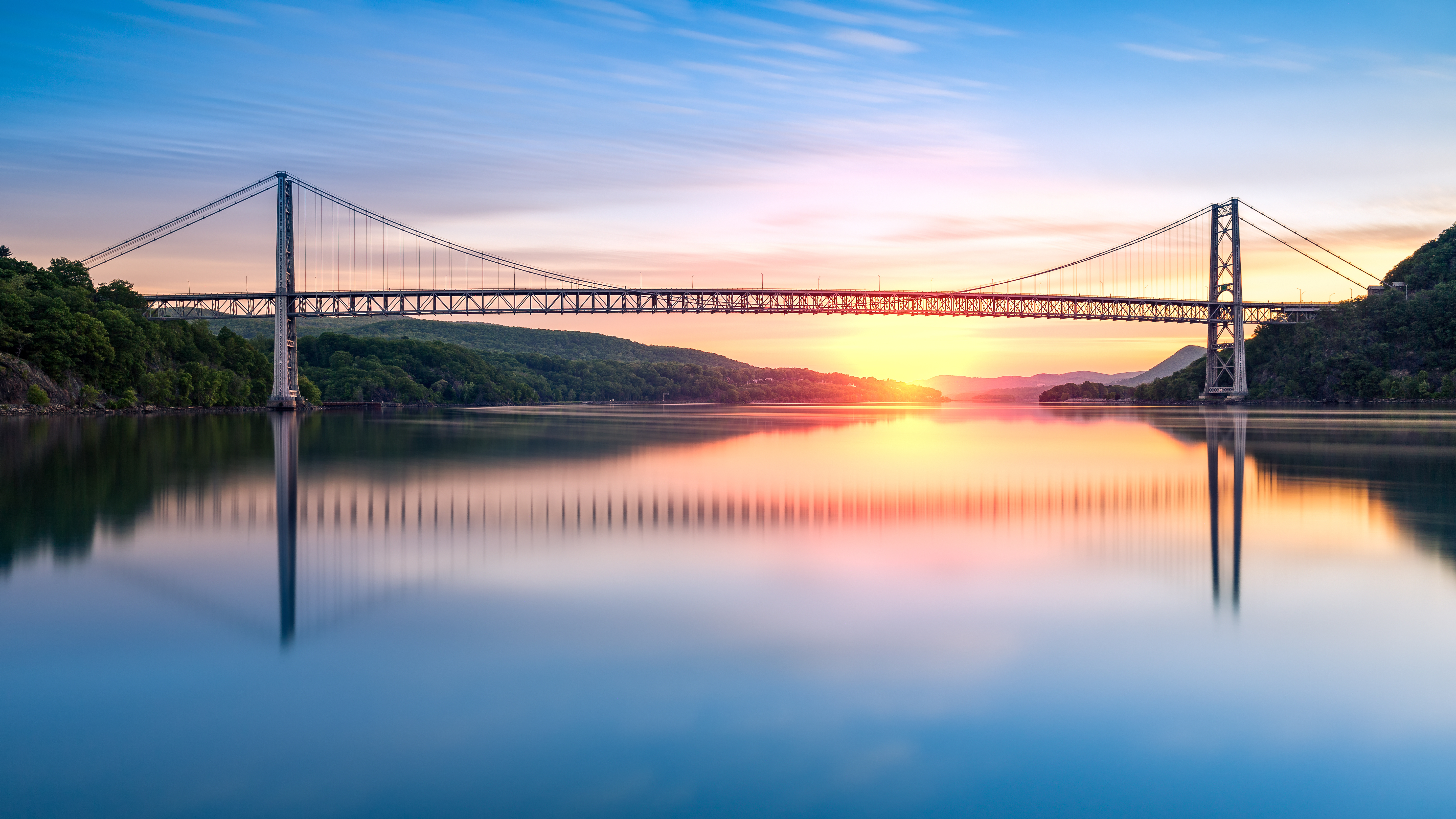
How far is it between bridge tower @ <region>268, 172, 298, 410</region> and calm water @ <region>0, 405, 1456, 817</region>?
53998mm

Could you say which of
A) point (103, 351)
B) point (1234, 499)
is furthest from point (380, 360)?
point (1234, 499)

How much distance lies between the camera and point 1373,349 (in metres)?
86.4

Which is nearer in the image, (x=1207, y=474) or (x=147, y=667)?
(x=147, y=667)

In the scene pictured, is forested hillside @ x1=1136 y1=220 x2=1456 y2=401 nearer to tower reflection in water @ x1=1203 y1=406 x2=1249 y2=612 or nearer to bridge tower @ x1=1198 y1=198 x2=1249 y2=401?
bridge tower @ x1=1198 y1=198 x2=1249 y2=401

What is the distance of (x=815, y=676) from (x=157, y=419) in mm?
51945

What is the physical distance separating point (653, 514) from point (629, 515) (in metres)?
0.38

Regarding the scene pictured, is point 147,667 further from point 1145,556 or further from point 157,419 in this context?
point 157,419

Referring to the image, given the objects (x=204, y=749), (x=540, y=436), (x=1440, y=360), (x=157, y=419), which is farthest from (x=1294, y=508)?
(x=1440, y=360)

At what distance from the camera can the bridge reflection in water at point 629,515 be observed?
375 inches

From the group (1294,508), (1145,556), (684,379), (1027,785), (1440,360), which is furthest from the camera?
(684,379)

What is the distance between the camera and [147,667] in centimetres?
597

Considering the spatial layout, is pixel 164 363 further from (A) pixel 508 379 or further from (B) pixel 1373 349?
(B) pixel 1373 349

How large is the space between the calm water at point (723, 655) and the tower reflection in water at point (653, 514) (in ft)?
0.36

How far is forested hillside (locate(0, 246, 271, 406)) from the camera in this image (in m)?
54.4
